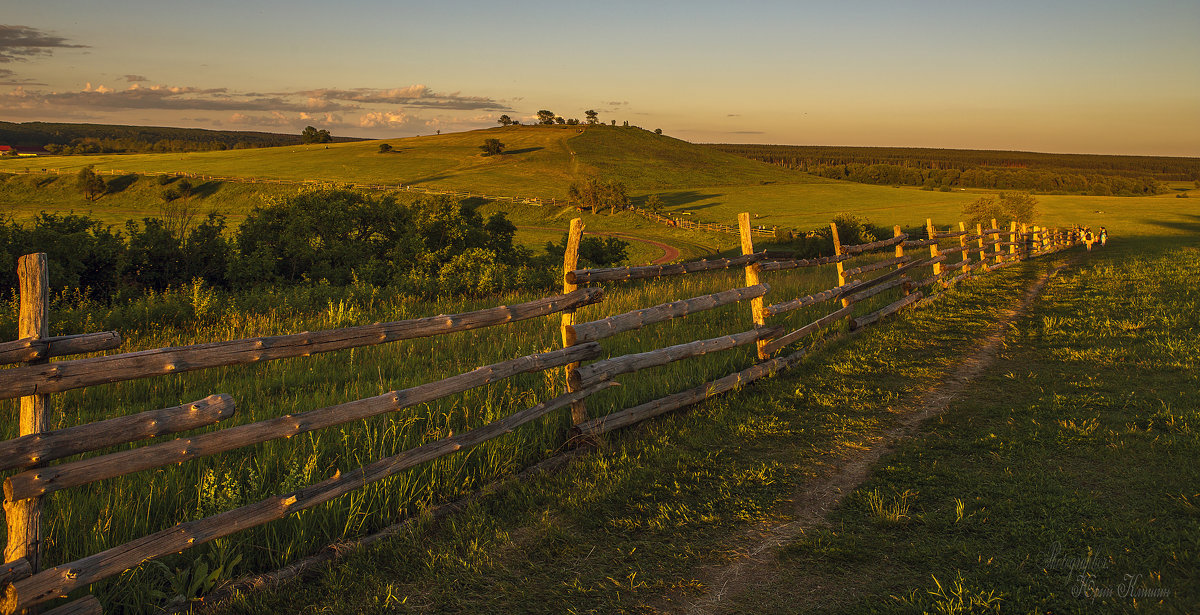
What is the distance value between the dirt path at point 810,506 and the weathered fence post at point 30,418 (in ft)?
11.2

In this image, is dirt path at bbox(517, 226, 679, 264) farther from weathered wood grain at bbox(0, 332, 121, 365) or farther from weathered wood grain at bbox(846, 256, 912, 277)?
weathered wood grain at bbox(0, 332, 121, 365)

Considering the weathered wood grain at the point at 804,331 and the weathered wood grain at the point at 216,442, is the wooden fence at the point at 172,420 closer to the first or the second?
the weathered wood grain at the point at 216,442

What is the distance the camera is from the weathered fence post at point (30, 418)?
322cm

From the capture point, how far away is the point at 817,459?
5832 mm

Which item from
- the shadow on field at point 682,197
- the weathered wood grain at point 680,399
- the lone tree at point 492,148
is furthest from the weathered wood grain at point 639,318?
the lone tree at point 492,148

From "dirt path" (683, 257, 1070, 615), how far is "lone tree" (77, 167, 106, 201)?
90.8m

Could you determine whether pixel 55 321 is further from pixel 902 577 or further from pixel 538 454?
pixel 902 577

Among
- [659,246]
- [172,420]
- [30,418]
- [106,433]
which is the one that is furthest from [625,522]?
[659,246]

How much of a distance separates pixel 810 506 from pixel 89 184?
92604mm

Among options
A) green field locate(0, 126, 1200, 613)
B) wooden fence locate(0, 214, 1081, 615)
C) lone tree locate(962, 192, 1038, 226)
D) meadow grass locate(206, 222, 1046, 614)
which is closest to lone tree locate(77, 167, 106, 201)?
green field locate(0, 126, 1200, 613)

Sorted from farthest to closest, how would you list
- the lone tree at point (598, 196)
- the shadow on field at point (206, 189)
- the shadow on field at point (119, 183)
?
the shadow on field at point (119, 183) < the shadow on field at point (206, 189) < the lone tree at point (598, 196)

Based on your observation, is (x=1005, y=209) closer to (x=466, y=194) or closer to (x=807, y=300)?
(x=466, y=194)

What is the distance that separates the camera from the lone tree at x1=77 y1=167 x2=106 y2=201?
7394cm

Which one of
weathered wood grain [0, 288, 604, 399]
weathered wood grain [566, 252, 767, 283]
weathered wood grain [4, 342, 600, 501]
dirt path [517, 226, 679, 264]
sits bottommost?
weathered wood grain [4, 342, 600, 501]
